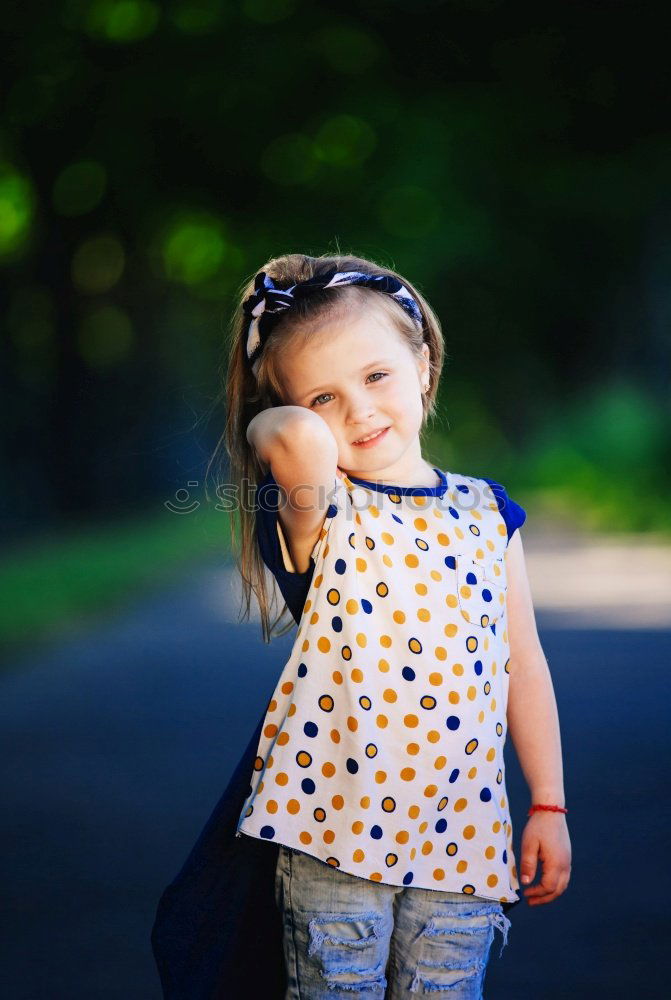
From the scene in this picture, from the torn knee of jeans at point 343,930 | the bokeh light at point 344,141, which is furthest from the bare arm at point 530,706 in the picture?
the bokeh light at point 344,141

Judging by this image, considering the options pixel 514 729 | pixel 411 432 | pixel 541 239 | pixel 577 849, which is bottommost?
pixel 577 849

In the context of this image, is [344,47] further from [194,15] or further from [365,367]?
[365,367]

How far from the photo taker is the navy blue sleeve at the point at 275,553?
1304 millimetres

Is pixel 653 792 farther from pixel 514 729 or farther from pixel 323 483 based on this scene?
pixel 323 483

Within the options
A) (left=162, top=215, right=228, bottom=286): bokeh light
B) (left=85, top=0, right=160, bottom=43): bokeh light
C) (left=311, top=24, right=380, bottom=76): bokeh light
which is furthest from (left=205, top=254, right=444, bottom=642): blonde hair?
(left=311, top=24, right=380, bottom=76): bokeh light

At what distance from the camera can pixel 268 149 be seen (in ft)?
23.0

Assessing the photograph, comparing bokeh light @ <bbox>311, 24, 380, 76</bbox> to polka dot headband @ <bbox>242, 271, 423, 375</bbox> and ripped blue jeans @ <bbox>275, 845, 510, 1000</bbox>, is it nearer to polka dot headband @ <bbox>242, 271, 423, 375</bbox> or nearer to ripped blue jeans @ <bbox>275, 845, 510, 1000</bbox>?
polka dot headband @ <bbox>242, 271, 423, 375</bbox>

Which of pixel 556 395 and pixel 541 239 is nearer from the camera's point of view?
pixel 541 239

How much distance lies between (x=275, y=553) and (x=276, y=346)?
0.87 ft

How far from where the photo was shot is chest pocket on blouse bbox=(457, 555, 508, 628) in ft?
4.38

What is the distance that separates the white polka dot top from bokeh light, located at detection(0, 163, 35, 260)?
19.2 feet

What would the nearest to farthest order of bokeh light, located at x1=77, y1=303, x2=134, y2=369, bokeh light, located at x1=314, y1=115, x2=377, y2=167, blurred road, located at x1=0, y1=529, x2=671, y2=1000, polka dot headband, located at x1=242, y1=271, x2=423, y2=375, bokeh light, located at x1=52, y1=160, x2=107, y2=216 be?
polka dot headband, located at x1=242, y1=271, x2=423, y2=375
blurred road, located at x1=0, y1=529, x2=671, y2=1000
bokeh light, located at x1=52, y1=160, x2=107, y2=216
bokeh light, located at x1=314, y1=115, x2=377, y2=167
bokeh light, located at x1=77, y1=303, x2=134, y2=369

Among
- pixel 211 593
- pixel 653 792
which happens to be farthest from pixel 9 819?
pixel 211 593

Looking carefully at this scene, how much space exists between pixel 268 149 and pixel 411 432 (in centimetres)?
603
